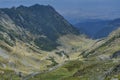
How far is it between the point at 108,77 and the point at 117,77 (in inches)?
351

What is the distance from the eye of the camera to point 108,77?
199 metres

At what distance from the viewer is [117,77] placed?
19125cm
